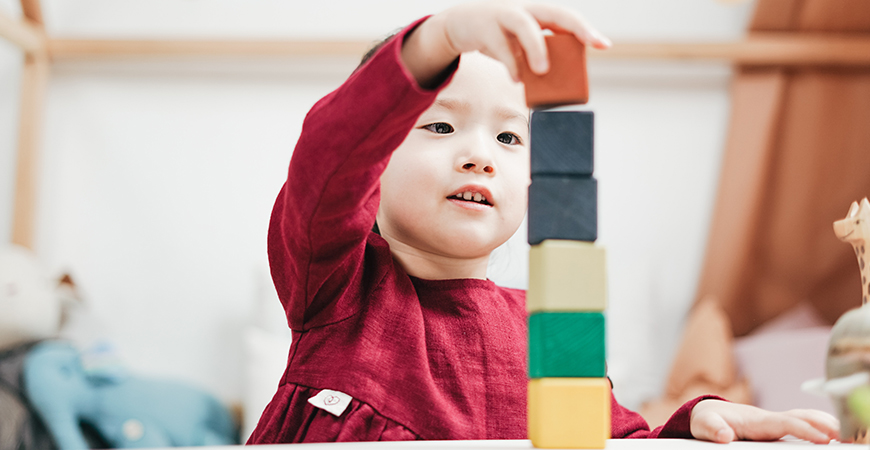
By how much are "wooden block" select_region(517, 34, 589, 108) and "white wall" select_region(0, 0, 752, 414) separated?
1.36m

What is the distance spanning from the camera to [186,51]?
162 cm

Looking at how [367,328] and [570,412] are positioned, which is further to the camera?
[367,328]

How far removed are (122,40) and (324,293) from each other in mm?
1391

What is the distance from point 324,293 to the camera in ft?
1.63

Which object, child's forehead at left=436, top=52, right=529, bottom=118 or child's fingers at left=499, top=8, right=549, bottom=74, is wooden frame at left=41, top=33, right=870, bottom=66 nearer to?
child's forehead at left=436, top=52, right=529, bottom=118

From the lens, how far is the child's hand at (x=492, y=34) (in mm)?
315

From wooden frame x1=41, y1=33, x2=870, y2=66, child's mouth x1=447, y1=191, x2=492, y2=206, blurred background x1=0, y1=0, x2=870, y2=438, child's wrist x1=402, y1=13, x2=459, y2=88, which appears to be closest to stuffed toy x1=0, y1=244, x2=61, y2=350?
blurred background x1=0, y1=0, x2=870, y2=438

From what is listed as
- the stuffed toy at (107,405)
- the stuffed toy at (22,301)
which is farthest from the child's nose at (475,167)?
the stuffed toy at (22,301)

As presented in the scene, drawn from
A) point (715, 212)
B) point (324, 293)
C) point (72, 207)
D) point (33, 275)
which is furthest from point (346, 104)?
point (72, 207)

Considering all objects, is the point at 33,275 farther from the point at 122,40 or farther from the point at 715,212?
the point at 715,212

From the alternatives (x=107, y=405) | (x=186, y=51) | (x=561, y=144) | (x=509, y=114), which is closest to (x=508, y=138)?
(x=509, y=114)

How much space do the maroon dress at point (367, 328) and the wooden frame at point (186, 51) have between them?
1.16 meters

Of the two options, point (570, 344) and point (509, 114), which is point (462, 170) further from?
point (570, 344)

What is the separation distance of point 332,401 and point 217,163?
1.31 metres
